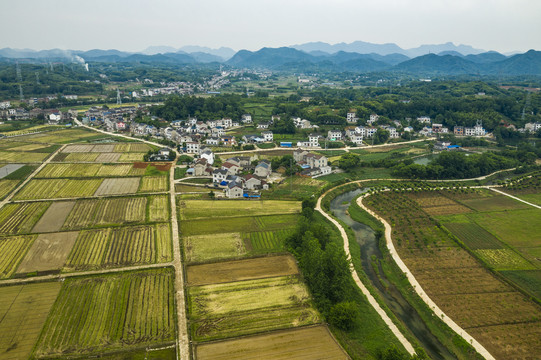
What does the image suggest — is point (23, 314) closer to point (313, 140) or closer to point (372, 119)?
point (313, 140)

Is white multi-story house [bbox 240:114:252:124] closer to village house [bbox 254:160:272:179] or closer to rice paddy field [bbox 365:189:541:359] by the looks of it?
village house [bbox 254:160:272:179]

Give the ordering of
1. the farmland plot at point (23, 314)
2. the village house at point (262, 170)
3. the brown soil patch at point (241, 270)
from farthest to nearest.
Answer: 1. the village house at point (262, 170)
2. the brown soil patch at point (241, 270)
3. the farmland plot at point (23, 314)

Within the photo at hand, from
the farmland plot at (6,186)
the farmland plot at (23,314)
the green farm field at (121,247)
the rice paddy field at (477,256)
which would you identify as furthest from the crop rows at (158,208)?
the rice paddy field at (477,256)

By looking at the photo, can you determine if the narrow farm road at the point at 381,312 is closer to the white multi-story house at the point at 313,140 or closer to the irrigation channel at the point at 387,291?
the irrigation channel at the point at 387,291

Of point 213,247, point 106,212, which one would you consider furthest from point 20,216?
point 213,247

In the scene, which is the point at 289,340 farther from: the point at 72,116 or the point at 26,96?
the point at 26,96

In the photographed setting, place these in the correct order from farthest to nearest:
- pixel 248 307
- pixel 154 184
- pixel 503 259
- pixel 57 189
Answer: pixel 154 184 < pixel 57 189 < pixel 503 259 < pixel 248 307

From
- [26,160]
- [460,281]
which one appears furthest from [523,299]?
[26,160]
